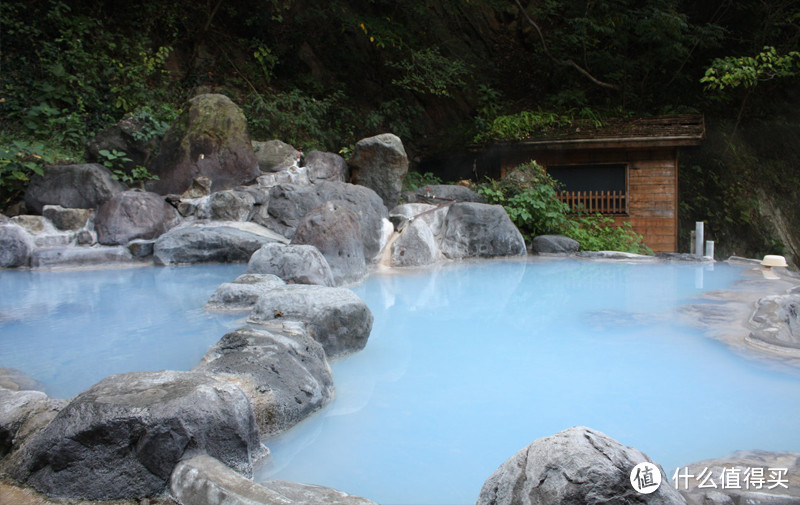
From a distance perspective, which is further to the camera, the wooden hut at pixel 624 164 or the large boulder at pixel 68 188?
the wooden hut at pixel 624 164

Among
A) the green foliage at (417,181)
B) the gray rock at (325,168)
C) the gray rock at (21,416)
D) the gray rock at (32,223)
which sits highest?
the gray rock at (325,168)

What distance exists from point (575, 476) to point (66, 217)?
8655 mm

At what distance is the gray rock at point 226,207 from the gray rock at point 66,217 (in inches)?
63.9

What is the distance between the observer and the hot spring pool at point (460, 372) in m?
2.55

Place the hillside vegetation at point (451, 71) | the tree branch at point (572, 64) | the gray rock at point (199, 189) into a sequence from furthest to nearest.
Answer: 1. the tree branch at point (572, 64)
2. the hillside vegetation at point (451, 71)
3. the gray rock at point (199, 189)

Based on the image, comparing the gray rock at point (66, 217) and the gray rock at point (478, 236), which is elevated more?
the gray rock at point (66, 217)

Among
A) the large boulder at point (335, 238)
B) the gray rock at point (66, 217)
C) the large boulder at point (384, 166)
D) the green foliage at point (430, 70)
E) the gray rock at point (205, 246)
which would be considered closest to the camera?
the large boulder at point (335, 238)

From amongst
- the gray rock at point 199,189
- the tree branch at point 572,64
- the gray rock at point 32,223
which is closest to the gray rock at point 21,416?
the gray rock at point 32,223

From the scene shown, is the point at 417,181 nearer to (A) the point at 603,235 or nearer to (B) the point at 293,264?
(A) the point at 603,235

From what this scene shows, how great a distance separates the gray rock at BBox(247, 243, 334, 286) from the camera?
17.5 ft

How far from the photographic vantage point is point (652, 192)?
37.9 feet

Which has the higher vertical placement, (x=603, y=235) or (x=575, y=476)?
(x=575, y=476)

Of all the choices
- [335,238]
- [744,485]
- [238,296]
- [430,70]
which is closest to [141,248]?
[335,238]

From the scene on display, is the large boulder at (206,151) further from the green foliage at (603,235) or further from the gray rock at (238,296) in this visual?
the green foliage at (603,235)
